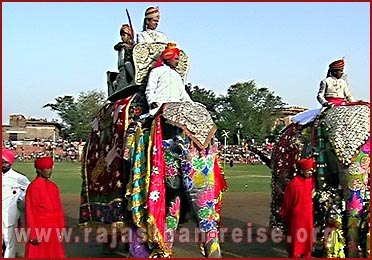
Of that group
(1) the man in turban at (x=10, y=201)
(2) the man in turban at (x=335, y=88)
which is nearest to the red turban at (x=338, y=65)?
(2) the man in turban at (x=335, y=88)

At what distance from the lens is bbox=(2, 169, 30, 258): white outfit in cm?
639

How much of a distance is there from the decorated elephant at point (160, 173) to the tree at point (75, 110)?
54.7 metres

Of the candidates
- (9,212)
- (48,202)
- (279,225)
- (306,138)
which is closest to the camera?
(48,202)

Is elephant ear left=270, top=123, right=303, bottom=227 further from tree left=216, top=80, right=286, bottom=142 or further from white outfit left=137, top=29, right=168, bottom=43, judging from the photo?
tree left=216, top=80, right=286, bottom=142

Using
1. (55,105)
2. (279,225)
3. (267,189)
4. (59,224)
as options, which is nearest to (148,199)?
(59,224)

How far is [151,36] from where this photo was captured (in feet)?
24.8

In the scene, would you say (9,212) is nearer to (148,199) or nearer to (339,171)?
(148,199)

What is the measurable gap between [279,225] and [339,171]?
5.47 ft

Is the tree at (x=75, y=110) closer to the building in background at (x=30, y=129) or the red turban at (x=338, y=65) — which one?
the building in background at (x=30, y=129)

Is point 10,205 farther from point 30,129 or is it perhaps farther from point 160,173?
point 30,129

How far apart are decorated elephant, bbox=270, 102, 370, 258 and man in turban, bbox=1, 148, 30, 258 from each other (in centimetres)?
322

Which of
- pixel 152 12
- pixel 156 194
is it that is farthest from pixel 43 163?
pixel 152 12

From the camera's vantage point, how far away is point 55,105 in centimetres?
7000

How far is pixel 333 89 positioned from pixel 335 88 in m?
0.03
